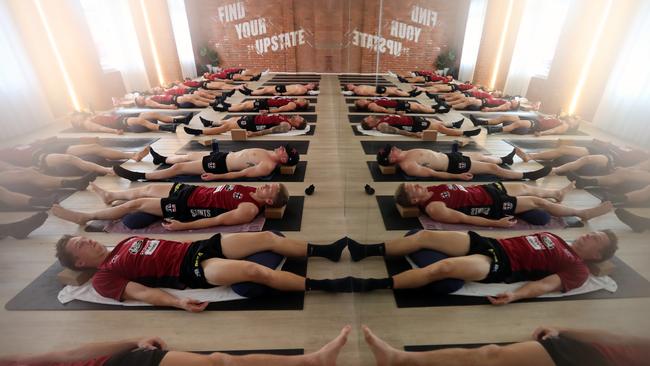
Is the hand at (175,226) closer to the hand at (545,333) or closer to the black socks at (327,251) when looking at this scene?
the black socks at (327,251)

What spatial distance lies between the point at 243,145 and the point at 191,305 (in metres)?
2.95

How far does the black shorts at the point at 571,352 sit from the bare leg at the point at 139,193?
2.71m

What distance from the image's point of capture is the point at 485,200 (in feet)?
7.64

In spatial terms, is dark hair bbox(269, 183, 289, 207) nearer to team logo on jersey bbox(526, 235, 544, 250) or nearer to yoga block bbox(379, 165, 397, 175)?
yoga block bbox(379, 165, 397, 175)

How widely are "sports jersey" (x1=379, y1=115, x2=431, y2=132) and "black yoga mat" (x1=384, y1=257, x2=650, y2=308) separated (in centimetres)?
203

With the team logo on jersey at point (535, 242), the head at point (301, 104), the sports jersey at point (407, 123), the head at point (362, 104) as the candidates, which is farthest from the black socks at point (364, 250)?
the head at point (301, 104)

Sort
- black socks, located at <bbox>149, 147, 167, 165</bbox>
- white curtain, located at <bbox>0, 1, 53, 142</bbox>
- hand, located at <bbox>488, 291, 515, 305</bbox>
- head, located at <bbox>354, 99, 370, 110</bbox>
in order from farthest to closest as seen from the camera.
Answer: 1. head, located at <bbox>354, 99, 370, 110</bbox>
2. black socks, located at <bbox>149, 147, 167, 165</bbox>
3. white curtain, located at <bbox>0, 1, 53, 142</bbox>
4. hand, located at <bbox>488, 291, 515, 305</bbox>

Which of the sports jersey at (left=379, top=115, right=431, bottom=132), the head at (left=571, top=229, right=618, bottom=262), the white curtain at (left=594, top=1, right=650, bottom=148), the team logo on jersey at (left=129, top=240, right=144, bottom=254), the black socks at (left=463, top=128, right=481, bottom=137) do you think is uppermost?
the white curtain at (left=594, top=1, right=650, bottom=148)

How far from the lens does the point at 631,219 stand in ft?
2.85

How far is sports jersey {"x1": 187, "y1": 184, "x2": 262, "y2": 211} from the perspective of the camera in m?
2.44

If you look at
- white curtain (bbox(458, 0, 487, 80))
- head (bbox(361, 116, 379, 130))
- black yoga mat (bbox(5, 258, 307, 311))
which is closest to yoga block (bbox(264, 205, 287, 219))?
black yoga mat (bbox(5, 258, 307, 311))

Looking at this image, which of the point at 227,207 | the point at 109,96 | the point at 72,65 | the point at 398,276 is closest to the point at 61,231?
the point at 227,207

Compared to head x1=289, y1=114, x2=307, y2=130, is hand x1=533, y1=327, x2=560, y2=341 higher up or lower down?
higher up

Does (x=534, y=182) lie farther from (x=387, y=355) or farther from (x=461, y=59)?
(x=387, y=355)
